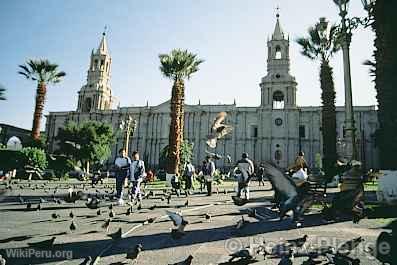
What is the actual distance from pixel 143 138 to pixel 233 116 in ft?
62.4

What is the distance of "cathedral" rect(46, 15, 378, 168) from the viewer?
157 feet

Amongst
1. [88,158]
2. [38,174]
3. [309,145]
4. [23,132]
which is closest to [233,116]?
[309,145]

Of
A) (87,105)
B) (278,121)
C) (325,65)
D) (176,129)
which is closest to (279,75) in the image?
(278,121)

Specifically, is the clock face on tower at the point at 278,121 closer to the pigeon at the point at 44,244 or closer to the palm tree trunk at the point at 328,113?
the palm tree trunk at the point at 328,113

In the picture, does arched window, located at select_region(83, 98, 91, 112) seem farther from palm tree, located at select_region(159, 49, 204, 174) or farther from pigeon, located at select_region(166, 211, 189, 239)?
pigeon, located at select_region(166, 211, 189, 239)

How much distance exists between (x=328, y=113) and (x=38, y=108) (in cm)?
2664

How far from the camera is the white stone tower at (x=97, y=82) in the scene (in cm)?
6081

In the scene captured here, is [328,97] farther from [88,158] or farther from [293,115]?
[88,158]

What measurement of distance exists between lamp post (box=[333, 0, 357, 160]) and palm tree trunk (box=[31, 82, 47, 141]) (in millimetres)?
26879

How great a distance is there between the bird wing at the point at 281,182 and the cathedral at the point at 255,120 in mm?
41344

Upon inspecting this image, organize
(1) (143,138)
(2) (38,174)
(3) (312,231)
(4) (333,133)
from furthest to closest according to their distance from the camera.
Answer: (1) (143,138), (2) (38,174), (4) (333,133), (3) (312,231)

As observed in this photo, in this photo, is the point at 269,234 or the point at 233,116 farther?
the point at 233,116

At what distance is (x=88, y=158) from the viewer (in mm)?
39750

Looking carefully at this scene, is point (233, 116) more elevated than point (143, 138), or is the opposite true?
point (233, 116)
